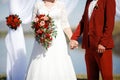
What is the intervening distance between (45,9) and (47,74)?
856 millimetres

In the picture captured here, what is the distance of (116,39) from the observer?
672 centimetres

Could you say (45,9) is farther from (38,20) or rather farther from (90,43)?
(90,43)

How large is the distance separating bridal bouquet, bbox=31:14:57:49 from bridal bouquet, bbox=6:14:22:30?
1.37 m

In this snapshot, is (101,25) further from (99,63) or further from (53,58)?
(53,58)

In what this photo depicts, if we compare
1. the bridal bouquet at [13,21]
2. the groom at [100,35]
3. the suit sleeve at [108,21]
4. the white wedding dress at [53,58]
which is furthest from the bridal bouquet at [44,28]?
the bridal bouquet at [13,21]

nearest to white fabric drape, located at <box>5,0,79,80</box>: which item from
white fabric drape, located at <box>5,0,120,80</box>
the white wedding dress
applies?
white fabric drape, located at <box>5,0,120,80</box>

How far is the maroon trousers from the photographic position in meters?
3.78

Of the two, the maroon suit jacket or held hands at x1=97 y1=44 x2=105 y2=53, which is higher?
the maroon suit jacket

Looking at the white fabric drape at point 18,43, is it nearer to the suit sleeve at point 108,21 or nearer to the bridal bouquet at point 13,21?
the bridal bouquet at point 13,21

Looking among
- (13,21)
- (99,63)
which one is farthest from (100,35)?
(13,21)

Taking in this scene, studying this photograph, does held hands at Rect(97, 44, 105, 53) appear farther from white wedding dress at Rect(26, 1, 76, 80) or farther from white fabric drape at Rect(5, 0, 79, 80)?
white fabric drape at Rect(5, 0, 79, 80)

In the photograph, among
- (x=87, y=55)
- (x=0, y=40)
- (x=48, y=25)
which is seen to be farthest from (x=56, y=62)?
(x=0, y=40)

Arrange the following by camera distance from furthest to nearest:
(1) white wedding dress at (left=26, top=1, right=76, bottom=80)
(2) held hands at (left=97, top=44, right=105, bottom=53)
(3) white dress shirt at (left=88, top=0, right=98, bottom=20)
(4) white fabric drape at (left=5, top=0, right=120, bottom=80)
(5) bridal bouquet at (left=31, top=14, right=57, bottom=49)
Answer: (4) white fabric drape at (left=5, top=0, right=120, bottom=80) → (1) white wedding dress at (left=26, top=1, right=76, bottom=80) → (5) bridal bouquet at (left=31, top=14, right=57, bottom=49) → (3) white dress shirt at (left=88, top=0, right=98, bottom=20) → (2) held hands at (left=97, top=44, right=105, bottom=53)

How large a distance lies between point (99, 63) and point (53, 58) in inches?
41.9
